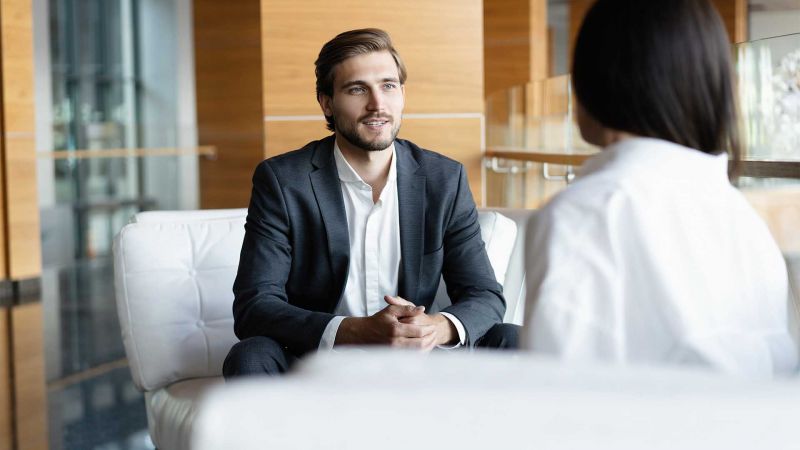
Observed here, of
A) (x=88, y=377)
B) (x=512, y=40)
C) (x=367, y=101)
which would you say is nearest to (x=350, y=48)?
(x=367, y=101)

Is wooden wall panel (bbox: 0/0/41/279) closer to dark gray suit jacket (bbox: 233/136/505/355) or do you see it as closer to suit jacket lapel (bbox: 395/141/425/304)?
dark gray suit jacket (bbox: 233/136/505/355)

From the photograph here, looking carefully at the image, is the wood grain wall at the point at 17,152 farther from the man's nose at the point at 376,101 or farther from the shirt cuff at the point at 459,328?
the shirt cuff at the point at 459,328

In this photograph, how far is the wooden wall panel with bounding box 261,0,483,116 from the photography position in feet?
15.9

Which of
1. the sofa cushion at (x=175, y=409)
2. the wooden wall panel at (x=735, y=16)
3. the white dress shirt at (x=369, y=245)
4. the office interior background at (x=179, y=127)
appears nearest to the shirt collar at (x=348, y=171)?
the white dress shirt at (x=369, y=245)

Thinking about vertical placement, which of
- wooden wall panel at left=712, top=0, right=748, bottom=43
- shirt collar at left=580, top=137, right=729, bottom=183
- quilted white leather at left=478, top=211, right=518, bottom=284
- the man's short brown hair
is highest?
wooden wall panel at left=712, top=0, right=748, bottom=43

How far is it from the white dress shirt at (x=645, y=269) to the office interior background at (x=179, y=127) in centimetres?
80

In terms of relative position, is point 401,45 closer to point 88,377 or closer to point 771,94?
point 771,94

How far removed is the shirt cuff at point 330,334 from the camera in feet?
7.42

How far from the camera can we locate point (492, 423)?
21.4 inches

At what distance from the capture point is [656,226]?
3.28 ft

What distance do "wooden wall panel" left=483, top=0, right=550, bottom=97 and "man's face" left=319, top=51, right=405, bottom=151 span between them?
10570 millimetres

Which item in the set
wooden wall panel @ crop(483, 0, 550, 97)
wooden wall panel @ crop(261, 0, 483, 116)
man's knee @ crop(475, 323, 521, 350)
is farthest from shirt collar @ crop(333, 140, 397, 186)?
wooden wall panel @ crop(483, 0, 550, 97)

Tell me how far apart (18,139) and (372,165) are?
6109 millimetres

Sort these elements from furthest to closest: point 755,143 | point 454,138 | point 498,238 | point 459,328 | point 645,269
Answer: point 454,138, point 755,143, point 498,238, point 459,328, point 645,269
